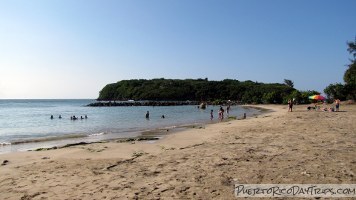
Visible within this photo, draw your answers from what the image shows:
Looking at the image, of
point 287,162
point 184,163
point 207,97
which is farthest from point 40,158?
point 207,97

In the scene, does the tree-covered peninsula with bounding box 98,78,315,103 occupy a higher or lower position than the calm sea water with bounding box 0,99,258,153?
higher

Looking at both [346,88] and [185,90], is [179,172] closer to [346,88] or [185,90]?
[346,88]

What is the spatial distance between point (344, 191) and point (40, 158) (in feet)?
35.7

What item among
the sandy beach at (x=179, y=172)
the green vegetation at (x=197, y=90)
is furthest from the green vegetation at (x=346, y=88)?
the sandy beach at (x=179, y=172)

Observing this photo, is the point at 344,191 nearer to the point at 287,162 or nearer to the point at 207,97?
the point at 287,162

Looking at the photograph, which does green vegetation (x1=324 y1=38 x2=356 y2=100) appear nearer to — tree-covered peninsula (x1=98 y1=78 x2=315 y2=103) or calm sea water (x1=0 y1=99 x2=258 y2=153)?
calm sea water (x1=0 y1=99 x2=258 y2=153)

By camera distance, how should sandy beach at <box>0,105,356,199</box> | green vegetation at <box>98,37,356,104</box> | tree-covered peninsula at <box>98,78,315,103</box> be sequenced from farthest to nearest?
tree-covered peninsula at <box>98,78,315,103</box> → green vegetation at <box>98,37,356,104</box> → sandy beach at <box>0,105,356,199</box>

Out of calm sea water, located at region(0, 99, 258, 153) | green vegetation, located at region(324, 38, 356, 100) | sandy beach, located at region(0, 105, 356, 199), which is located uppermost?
green vegetation, located at region(324, 38, 356, 100)

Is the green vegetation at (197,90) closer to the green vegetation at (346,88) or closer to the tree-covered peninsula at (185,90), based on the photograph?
the tree-covered peninsula at (185,90)

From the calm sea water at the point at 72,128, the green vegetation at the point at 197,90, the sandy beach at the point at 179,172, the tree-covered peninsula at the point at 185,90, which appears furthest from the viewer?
the tree-covered peninsula at the point at 185,90

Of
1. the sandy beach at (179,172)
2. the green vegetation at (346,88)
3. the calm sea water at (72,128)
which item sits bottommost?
the calm sea water at (72,128)

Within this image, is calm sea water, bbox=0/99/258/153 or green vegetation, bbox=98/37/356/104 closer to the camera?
calm sea water, bbox=0/99/258/153

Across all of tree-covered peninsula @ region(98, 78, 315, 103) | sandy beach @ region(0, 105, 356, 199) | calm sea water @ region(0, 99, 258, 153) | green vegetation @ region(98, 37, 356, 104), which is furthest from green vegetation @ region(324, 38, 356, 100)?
tree-covered peninsula @ region(98, 78, 315, 103)

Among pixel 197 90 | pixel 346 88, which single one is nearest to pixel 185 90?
pixel 197 90
